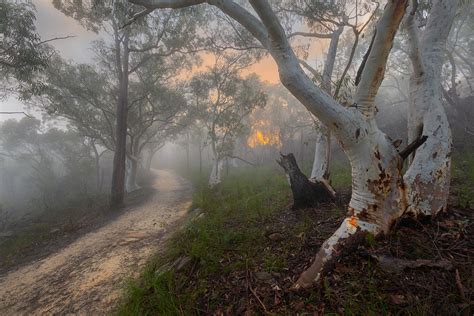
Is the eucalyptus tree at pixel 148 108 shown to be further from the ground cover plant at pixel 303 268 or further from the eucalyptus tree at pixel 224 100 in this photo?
the ground cover plant at pixel 303 268

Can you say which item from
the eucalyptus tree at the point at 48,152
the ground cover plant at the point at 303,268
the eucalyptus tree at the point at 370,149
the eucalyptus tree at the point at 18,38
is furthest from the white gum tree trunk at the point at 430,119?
the eucalyptus tree at the point at 48,152

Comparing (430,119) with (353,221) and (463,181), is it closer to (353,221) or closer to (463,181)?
(353,221)

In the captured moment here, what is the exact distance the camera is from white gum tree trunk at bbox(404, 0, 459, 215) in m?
3.32

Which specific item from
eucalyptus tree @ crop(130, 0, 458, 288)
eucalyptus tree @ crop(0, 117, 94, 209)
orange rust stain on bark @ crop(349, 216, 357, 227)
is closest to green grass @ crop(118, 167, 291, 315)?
orange rust stain on bark @ crop(349, 216, 357, 227)

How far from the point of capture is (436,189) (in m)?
3.34

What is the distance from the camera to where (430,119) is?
11.7 feet

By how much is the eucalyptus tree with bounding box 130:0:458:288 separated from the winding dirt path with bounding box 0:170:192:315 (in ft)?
11.7

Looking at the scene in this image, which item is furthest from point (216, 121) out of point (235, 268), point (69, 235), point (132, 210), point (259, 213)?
point (235, 268)

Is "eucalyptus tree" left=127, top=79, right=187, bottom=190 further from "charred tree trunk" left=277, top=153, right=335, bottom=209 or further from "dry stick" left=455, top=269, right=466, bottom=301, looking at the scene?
"dry stick" left=455, top=269, right=466, bottom=301

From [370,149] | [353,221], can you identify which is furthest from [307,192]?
[370,149]

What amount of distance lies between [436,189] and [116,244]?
22.9 feet

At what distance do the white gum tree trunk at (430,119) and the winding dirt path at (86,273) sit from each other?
4.84m

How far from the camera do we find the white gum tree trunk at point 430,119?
10.9ft

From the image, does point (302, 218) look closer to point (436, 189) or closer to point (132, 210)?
point (436, 189)
